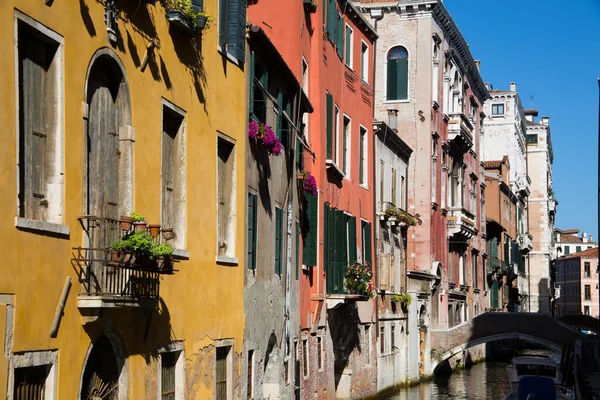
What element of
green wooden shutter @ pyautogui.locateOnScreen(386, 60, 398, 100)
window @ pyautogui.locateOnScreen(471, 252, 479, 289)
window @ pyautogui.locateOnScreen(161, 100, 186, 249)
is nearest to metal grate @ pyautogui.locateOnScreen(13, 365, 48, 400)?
window @ pyautogui.locateOnScreen(161, 100, 186, 249)

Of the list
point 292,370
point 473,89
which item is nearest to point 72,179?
point 292,370

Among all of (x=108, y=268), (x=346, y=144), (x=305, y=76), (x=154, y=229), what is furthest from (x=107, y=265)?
(x=346, y=144)

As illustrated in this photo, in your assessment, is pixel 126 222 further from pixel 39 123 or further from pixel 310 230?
pixel 310 230

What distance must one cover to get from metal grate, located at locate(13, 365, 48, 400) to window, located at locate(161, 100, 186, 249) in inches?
135

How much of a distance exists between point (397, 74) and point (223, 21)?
78.9 ft

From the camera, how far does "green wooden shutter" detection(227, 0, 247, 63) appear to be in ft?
44.4

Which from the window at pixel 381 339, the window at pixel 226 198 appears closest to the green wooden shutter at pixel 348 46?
the window at pixel 381 339

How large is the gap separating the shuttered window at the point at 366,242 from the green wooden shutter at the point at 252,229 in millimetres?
10578

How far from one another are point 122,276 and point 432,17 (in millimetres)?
28641

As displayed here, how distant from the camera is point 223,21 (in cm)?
1338

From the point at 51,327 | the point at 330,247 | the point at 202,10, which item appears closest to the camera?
the point at 51,327

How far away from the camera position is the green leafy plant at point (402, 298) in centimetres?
3012

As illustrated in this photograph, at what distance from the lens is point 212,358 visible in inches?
509

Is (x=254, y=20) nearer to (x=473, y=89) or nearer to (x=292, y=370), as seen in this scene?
(x=292, y=370)
